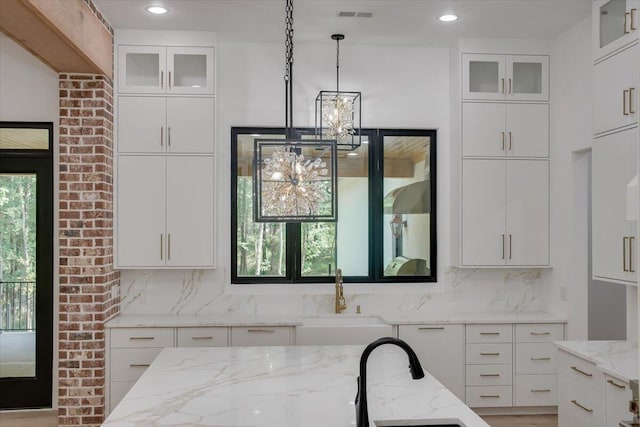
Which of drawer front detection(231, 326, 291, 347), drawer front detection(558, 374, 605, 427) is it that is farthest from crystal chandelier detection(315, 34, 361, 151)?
drawer front detection(558, 374, 605, 427)

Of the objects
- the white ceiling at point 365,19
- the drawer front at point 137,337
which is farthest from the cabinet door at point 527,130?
the drawer front at point 137,337

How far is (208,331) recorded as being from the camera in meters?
4.32

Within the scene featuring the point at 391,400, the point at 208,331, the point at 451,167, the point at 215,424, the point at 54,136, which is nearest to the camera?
the point at 215,424

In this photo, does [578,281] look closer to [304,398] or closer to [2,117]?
[304,398]

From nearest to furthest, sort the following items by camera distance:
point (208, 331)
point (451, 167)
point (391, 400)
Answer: point (391, 400)
point (208, 331)
point (451, 167)

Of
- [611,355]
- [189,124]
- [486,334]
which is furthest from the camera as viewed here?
[189,124]

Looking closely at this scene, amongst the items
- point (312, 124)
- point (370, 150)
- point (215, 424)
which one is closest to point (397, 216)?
point (370, 150)

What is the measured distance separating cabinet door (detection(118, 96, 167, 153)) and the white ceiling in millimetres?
599

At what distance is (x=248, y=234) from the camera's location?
16.1 feet

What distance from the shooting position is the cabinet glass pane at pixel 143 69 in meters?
4.59

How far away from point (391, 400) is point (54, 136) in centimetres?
368

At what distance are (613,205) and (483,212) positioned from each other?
4.66 feet

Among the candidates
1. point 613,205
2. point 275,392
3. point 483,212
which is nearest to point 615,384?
point 613,205

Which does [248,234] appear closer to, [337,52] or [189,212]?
[189,212]
